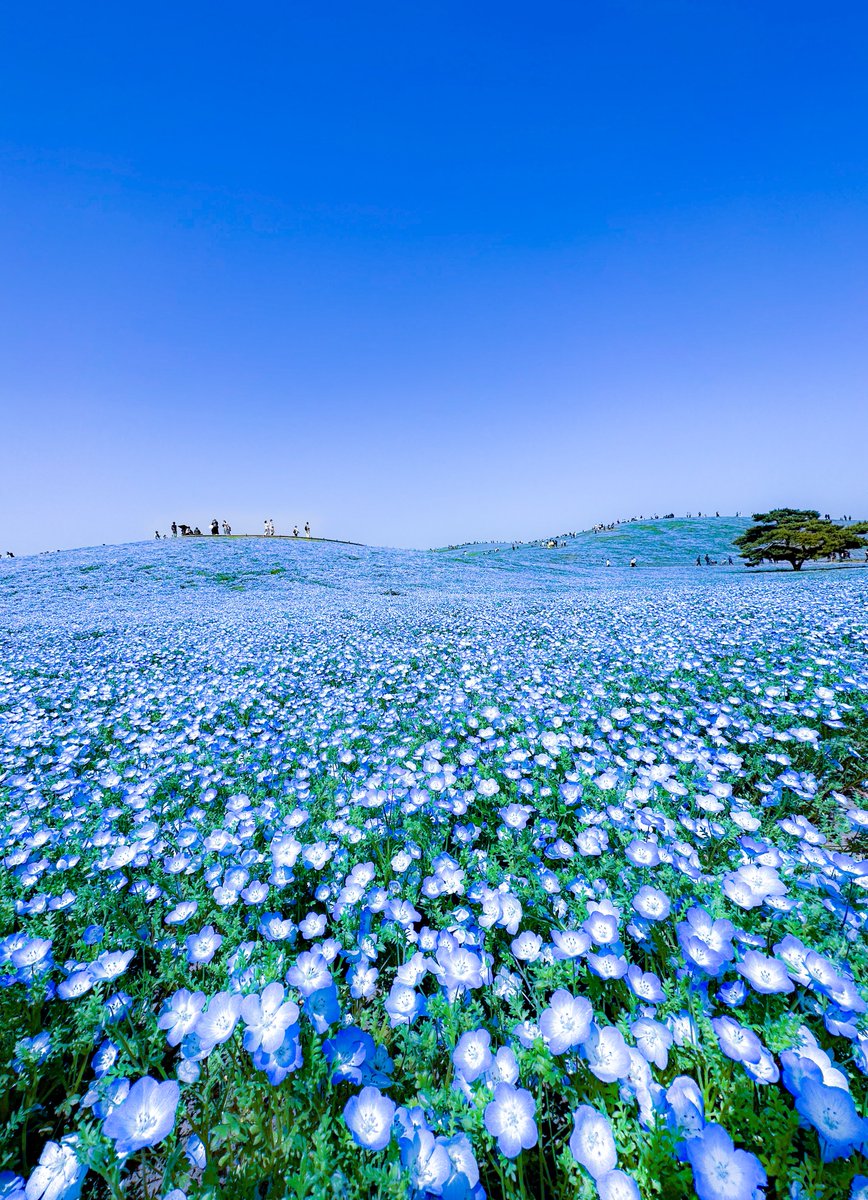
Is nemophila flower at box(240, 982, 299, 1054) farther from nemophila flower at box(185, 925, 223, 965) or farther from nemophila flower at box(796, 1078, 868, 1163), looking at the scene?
nemophila flower at box(796, 1078, 868, 1163)

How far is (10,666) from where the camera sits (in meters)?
8.77

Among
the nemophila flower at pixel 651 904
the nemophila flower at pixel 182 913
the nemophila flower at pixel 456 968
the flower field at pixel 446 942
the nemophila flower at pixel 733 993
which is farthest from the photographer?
the nemophila flower at pixel 182 913

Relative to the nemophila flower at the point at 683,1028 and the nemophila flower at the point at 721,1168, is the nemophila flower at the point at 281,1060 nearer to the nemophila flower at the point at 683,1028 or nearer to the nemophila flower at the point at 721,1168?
the nemophila flower at the point at 721,1168

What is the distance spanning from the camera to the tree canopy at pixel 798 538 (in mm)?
29812

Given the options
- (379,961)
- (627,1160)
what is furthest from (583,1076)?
(379,961)

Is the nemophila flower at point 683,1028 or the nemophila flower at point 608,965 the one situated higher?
the nemophila flower at point 608,965

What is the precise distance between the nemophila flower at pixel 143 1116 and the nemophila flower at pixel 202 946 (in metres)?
0.57

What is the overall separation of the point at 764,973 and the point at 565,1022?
0.72 meters

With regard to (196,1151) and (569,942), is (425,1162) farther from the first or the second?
(569,942)

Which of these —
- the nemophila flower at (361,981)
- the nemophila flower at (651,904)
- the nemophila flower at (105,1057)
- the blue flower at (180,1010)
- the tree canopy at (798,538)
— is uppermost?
the tree canopy at (798,538)

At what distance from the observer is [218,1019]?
5.12ft

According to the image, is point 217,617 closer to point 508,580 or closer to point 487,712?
point 487,712

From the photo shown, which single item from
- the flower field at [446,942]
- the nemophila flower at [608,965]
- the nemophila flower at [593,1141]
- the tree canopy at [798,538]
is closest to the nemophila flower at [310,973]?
the flower field at [446,942]

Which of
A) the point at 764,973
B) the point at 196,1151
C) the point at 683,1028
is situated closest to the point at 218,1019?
the point at 196,1151
